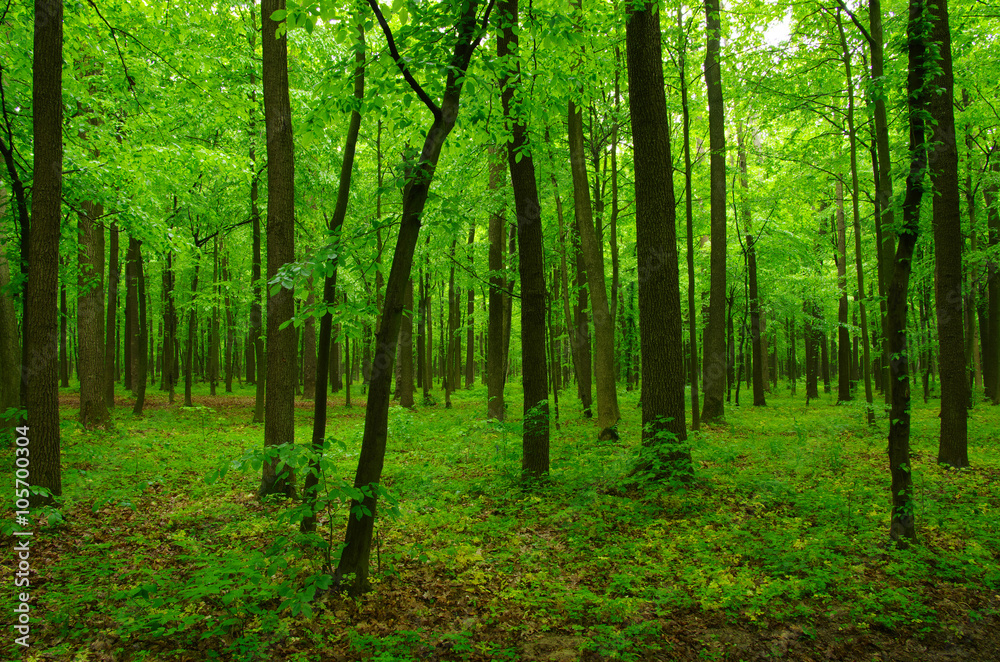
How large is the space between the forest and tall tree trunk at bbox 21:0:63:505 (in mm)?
34

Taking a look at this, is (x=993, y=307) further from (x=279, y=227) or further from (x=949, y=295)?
(x=279, y=227)

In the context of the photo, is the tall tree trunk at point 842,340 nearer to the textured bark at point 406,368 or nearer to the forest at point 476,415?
the forest at point 476,415

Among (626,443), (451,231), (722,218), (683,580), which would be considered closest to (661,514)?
(683,580)

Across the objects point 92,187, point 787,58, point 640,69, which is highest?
point 787,58

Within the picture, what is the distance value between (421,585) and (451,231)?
341cm

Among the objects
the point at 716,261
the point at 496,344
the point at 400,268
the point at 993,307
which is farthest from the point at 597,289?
the point at 993,307

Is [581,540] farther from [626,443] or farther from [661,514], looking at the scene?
[626,443]

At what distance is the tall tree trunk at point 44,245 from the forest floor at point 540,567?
3.79ft

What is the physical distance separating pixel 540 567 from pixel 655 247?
16.2ft

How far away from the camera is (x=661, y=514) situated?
6547mm

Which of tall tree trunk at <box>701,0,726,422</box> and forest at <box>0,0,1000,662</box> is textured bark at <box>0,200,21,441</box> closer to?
forest at <box>0,0,1000,662</box>

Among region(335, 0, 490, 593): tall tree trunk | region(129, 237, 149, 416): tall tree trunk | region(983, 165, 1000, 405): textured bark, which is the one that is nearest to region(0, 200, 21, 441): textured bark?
region(129, 237, 149, 416): tall tree trunk

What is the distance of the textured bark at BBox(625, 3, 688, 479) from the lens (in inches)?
297

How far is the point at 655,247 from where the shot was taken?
7.66 m
